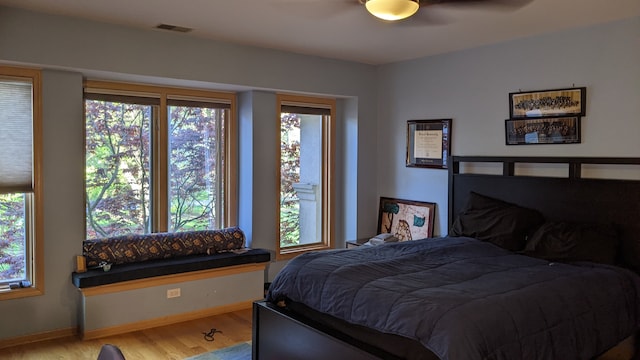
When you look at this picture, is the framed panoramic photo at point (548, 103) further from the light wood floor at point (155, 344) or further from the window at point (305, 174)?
the light wood floor at point (155, 344)

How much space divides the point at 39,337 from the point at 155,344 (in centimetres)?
87

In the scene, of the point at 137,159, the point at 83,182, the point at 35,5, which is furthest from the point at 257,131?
the point at 35,5

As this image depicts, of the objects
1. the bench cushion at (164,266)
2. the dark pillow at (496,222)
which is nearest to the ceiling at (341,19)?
the dark pillow at (496,222)

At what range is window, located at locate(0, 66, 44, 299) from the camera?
3.74 meters

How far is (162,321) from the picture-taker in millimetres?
4234

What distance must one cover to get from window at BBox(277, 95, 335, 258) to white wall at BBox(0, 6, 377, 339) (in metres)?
0.24

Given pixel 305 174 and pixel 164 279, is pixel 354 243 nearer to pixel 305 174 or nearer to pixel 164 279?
pixel 305 174

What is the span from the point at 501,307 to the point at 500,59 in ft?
8.77

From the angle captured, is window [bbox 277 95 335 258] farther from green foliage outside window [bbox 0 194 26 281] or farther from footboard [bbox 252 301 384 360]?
green foliage outside window [bbox 0 194 26 281]

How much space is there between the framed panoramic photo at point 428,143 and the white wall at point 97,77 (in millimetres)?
1024

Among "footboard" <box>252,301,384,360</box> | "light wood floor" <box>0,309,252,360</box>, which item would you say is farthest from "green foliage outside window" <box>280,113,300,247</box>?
"footboard" <box>252,301,384,360</box>

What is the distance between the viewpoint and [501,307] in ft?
8.15

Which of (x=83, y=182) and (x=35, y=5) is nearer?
(x=35, y=5)

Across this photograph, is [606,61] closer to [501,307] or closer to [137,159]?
[501,307]
